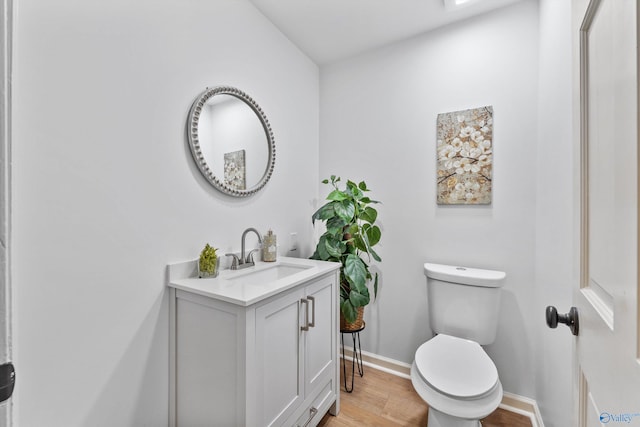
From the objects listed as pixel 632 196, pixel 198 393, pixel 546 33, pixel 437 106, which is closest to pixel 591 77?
pixel 632 196

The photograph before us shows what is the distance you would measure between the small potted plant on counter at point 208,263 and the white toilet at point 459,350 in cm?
113

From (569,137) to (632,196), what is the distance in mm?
883

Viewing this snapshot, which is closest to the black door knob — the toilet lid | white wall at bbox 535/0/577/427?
white wall at bbox 535/0/577/427

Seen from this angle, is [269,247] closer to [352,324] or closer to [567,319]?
[352,324]

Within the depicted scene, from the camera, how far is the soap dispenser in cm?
173

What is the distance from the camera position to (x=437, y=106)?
192 centimetres

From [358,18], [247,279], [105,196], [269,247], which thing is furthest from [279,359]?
[358,18]

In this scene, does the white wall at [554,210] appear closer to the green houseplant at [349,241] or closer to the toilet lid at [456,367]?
the toilet lid at [456,367]

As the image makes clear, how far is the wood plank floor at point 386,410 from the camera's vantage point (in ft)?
5.19

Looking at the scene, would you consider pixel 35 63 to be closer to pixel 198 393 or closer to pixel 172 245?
pixel 172 245

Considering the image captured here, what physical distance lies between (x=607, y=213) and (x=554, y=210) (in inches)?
37.9

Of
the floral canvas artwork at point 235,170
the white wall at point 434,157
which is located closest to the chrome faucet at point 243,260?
the floral canvas artwork at point 235,170

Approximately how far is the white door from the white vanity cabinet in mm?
940

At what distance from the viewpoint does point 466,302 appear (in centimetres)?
165
